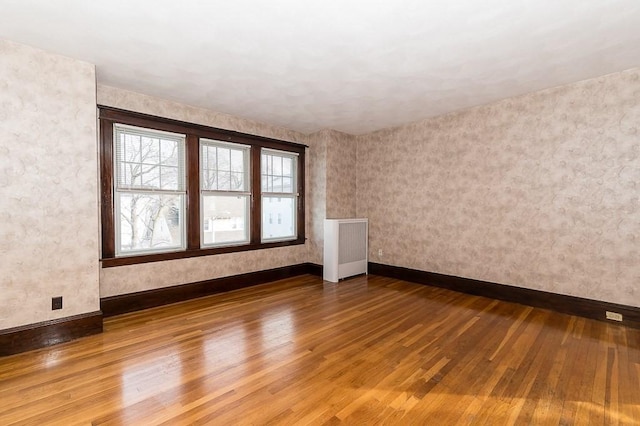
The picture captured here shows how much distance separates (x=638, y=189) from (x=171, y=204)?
5255 mm

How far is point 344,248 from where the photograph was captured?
5.00 meters

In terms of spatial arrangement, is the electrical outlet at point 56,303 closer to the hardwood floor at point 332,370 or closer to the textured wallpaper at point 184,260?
the hardwood floor at point 332,370

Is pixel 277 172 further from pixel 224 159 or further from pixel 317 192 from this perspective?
pixel 224 159

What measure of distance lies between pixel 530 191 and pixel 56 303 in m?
5.20

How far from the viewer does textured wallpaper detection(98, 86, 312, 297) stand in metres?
3.40

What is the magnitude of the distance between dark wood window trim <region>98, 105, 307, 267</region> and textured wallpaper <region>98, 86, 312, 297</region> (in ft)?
0.28

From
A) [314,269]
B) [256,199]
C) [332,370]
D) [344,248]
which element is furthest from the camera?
[314,269]

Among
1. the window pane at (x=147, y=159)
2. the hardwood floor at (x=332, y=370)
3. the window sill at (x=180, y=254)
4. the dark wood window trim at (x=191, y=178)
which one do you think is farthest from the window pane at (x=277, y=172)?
the hardwood floor at (x=332, y=370)

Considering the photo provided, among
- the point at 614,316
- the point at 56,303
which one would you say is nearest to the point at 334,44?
the point at 56,303

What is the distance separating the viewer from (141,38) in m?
2.41

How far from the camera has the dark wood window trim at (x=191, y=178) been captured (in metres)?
3.33

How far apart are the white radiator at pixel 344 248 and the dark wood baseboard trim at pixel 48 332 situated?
3.06 meters

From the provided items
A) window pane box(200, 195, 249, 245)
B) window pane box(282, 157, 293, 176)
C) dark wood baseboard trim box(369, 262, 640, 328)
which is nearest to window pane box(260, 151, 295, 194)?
window pane box(282, 157, 293, 176)

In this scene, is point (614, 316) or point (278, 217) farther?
point (278, 217)
